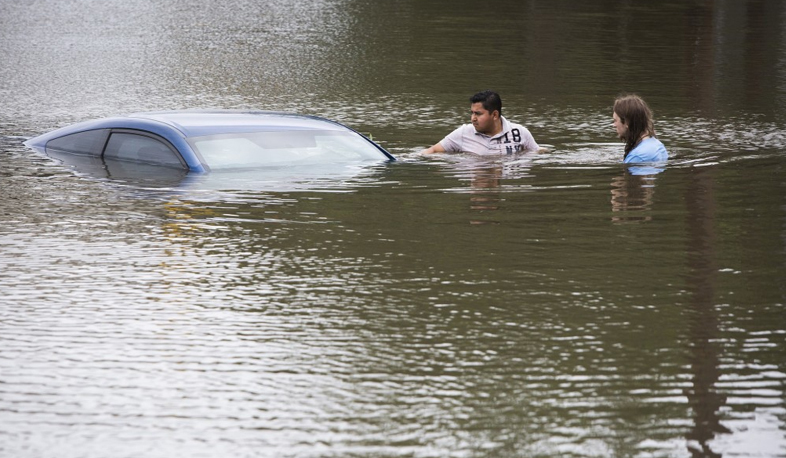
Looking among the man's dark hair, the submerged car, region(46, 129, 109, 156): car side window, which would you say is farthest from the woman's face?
region(46, 129, 109, 156): car side window

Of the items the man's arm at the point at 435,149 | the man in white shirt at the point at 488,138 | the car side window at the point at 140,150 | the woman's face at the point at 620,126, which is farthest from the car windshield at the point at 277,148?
the woman's face at the point at 620,126

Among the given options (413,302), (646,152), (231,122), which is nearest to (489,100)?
(646,152)

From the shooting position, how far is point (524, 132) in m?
12.2

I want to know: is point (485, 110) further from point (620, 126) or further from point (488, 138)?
point (620, 126)

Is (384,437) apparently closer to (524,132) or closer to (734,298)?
(734,298)

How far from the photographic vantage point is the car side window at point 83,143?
1121 cm

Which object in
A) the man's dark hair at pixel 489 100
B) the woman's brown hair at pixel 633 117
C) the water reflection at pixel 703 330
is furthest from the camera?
the man's dark hair at pixel 489 100

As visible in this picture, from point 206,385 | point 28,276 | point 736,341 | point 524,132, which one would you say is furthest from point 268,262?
point 524,132

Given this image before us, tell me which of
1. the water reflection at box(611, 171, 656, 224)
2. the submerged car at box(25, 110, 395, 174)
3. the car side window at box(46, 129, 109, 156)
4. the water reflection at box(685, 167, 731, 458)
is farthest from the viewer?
the car side window at box(46, 129, 109, 156)

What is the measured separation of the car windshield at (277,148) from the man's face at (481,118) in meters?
1.48

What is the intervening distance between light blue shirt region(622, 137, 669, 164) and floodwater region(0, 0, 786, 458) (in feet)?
0.82

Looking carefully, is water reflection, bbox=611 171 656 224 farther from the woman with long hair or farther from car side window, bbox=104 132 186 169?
car side window, bbox=104 132 186 169

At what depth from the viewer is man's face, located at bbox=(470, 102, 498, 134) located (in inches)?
476

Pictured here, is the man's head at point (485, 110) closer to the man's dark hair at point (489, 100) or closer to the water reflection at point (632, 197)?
the man's dark hair at point (489, 100)
